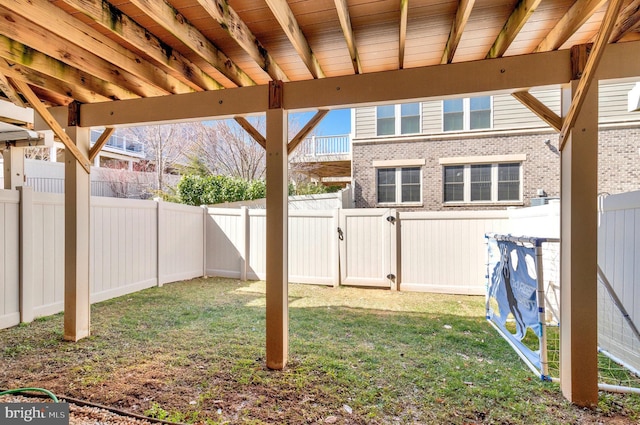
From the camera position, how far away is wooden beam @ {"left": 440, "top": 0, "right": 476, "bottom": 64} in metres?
1.82

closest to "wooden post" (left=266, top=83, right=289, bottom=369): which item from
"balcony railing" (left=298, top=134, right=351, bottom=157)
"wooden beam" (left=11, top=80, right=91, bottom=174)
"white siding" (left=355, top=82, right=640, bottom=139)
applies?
"wooden beam" (left=11, top=80, right=91, bottom=174)

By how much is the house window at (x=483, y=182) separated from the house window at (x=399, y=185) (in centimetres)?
81

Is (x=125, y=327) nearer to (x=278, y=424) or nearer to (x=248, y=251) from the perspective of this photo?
(x=278, y=424)

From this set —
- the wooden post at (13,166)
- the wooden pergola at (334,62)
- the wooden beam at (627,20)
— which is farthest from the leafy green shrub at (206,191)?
the wooden beam at (627,20)

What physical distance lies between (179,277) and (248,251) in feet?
4.51

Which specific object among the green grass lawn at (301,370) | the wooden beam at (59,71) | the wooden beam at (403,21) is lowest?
the green grass lawn at (301,370)

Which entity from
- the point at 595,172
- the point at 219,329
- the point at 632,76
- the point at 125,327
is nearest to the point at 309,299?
the point at 219,329

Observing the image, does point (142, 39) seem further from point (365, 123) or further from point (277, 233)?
point (365, 123)

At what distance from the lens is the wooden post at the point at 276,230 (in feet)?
9.25

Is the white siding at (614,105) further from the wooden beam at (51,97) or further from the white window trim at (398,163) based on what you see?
the wooden beam at (51,97)

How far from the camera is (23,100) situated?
3.19 meters

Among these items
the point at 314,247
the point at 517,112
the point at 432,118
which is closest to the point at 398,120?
the point at 432,118

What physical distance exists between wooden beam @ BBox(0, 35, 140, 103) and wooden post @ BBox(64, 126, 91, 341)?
1.70 ft

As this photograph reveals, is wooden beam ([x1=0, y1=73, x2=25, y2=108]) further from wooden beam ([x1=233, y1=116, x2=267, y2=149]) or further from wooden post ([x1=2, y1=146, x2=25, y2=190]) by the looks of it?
wooden beam ([x1=233, y1=116, x2=267, y2=149])
